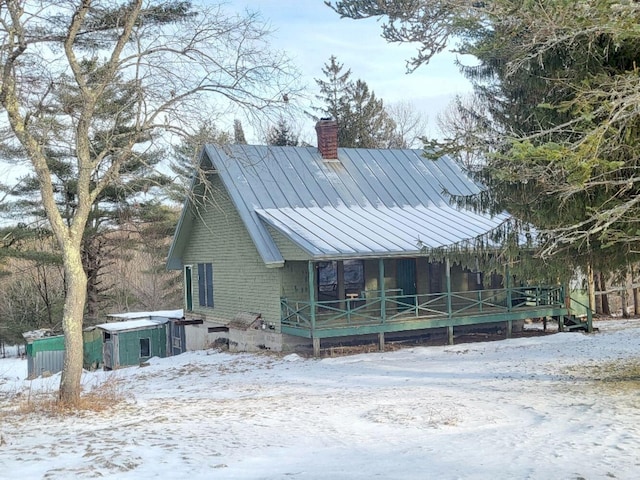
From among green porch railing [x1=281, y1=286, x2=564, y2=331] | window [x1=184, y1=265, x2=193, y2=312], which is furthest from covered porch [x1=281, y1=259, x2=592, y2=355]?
window [x1=184, y1=265, x2=193, y2=312]

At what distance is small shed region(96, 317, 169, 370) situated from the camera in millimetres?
23797

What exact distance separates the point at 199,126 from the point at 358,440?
241 inches

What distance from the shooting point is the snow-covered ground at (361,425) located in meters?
6.83

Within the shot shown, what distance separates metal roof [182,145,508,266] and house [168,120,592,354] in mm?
50

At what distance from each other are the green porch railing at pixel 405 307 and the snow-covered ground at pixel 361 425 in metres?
2.26

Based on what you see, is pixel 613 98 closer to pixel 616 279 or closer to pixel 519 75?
pixel 519 75

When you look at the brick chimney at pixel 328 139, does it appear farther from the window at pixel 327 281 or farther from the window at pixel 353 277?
the window at pixel 327 281

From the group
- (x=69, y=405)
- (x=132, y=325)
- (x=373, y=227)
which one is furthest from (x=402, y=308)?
(x=69, y=405)

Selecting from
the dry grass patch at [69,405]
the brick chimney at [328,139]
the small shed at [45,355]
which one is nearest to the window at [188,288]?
the small shed at [45,355]

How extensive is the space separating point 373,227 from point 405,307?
2821mm

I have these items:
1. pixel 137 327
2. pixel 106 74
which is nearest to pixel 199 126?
pixel 106 74

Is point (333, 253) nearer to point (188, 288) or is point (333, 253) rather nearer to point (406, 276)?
point (406, 276)

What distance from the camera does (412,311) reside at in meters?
19.0

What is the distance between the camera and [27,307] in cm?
3719
